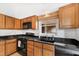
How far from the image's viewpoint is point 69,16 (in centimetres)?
135

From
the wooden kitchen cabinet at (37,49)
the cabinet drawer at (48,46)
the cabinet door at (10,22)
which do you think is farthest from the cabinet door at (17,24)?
the cabinet drawer at (48,46)

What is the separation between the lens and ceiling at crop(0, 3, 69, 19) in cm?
138

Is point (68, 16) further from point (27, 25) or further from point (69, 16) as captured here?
point (27, 25)

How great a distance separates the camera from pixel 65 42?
1354 mm

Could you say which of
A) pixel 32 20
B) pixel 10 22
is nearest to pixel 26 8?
pixel 32 20

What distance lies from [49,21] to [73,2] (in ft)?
1.33

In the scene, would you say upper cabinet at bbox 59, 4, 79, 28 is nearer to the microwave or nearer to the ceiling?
the ceiling

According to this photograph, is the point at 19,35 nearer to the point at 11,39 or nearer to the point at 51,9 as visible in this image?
the point at 11,39

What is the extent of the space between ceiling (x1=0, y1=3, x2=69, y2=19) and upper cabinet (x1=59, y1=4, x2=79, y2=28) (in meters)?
0.14

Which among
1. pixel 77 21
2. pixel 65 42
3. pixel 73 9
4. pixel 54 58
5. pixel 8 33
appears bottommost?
pixel 54 58

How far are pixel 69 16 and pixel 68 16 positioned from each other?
0.01 meters

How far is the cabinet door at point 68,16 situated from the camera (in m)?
1.33

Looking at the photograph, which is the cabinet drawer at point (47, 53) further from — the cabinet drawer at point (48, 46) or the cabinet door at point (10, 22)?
the cabinet door at point (10, 22)

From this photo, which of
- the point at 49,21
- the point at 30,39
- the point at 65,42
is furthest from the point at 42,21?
the point at 65,42
